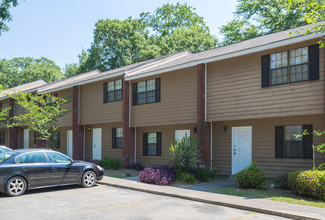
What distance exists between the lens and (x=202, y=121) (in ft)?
49.8

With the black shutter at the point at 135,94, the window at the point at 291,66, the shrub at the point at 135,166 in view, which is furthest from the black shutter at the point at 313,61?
the shrub at the point at 135,166

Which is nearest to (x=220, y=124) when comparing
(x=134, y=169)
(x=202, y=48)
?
(x=134, y=169)

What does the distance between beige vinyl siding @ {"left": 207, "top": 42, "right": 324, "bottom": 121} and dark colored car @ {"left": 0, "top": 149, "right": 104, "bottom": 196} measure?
245 inches

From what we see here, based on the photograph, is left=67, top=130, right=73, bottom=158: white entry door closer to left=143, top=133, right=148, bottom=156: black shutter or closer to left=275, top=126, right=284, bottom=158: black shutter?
left=143, top=133, right=148, bottom=156: black shutter

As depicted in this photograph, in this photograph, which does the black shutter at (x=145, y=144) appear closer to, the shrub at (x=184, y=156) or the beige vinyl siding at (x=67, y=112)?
the shrub at (x=184, y=156)

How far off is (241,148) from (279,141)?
1890mm

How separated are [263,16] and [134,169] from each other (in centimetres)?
2208

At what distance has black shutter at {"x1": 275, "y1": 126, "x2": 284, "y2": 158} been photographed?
1340cm

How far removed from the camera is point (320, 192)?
9.52 meters

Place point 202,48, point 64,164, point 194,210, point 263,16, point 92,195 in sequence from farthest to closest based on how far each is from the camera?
point 202,48, point 263,16, point 64,164, point 92,195, point 194,210

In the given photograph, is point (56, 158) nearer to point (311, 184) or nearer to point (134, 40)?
point (311, 184)

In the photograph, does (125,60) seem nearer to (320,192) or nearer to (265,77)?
(265,77)

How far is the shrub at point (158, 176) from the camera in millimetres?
12852

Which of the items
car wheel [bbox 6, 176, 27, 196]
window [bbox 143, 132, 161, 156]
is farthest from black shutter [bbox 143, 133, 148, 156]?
car wheel [bbox 6, 176, 27, 196]
